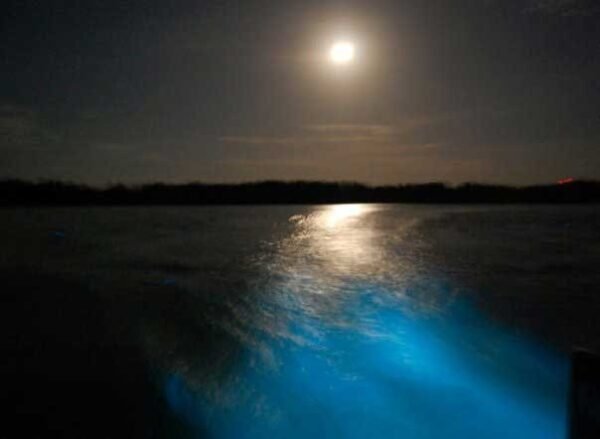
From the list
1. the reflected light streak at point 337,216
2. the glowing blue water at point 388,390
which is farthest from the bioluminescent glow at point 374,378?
the reflected light streak at point 337,216

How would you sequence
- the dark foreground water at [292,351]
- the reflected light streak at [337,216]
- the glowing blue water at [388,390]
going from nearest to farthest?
the glowing blue water at [388,390]
the dark foreground water at [292,351]
the reflected light streak at [337,216]

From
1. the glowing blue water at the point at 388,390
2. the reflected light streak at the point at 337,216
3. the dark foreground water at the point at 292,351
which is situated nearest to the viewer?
the glowing blue water at the point at 388,390

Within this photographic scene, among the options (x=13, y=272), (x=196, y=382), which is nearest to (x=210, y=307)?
(x=196, y=382)

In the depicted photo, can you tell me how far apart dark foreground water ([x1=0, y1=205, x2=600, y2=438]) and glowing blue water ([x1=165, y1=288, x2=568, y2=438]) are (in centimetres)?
3

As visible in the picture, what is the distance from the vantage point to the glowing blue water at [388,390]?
204 inches

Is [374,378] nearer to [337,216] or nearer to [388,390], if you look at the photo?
[388,390]

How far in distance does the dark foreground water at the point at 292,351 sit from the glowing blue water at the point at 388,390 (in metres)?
0.03

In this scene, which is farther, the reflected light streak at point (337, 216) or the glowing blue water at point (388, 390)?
the reflected light streak at point (337, 216)

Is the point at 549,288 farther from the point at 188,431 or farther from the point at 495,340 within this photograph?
the point at 188,431

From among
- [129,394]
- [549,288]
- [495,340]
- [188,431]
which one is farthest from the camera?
[549,288]

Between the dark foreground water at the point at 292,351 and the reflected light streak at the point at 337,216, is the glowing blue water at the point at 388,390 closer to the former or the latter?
the dark foreground water at the point at 292,351

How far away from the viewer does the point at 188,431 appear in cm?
506

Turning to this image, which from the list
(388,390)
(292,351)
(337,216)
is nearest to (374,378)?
(388,390)

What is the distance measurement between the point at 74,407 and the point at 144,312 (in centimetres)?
455
